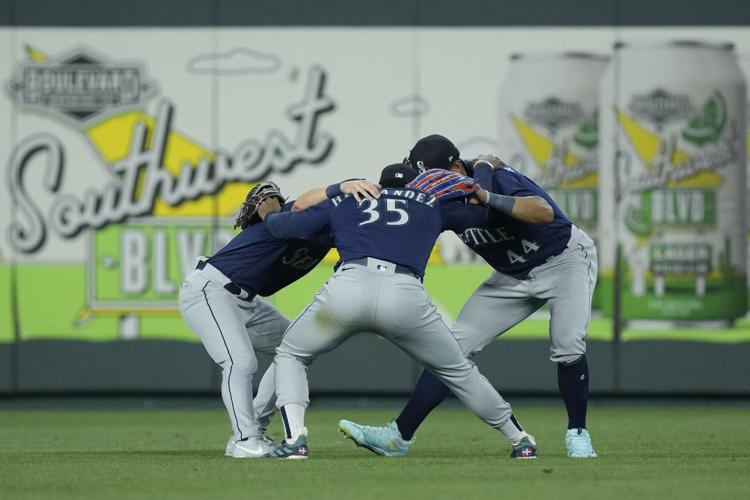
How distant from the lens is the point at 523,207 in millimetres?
7215

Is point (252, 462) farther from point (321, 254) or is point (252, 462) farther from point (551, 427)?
point (551, 427)

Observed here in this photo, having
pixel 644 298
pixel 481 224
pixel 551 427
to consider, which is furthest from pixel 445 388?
pixel 644 298

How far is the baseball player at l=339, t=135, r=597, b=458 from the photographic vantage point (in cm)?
748

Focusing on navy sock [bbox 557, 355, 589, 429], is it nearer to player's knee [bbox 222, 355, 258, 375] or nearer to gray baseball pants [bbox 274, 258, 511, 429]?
gray baseball pants [bbox 274, 258, 511, 429]

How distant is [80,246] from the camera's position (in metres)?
13.4


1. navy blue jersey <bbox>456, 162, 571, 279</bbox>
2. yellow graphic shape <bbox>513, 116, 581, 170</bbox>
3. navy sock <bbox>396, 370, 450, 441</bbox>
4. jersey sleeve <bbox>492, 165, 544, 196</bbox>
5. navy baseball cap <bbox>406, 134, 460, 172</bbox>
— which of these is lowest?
navy sock <bbox>396, 370, 450, 441</bbox>

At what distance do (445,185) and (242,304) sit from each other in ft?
4.76

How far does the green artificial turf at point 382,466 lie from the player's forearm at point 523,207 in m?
1.24

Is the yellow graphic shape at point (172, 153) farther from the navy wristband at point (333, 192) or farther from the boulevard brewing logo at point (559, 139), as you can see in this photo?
the navy wristband at point (333, 192)

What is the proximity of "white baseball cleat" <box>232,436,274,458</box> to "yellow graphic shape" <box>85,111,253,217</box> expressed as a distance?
6.16 m

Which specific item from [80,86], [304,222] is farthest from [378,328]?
[80,86]

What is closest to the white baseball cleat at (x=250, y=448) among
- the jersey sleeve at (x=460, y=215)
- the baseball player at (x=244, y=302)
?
the baseball player at (x=244, y=302)

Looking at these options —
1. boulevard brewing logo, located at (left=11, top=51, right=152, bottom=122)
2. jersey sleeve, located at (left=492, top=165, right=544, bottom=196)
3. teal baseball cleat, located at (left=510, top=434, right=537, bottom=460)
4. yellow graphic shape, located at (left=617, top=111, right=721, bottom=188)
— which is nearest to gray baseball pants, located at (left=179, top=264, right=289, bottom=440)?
teal baseball cleat, located at (left=510, top=434, right=537, bottom=460)

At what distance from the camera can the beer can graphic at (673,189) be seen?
13125 mm
